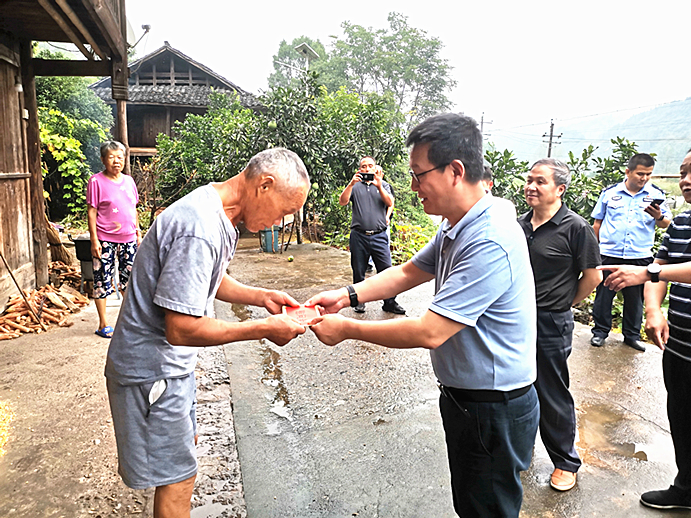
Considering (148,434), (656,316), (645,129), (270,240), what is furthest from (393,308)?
(645,129)

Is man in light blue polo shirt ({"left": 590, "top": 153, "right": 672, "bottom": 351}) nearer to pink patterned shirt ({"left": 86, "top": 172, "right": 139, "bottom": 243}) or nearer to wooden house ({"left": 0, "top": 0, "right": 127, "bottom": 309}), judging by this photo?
pink patterned shirt ({"left": 86, "top": 172, "right": 139, "bottom": 243})

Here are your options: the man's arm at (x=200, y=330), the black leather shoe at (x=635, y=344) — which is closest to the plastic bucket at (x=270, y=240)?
the black leather shoe at (x=635, y=344)

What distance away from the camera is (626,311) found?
518cm

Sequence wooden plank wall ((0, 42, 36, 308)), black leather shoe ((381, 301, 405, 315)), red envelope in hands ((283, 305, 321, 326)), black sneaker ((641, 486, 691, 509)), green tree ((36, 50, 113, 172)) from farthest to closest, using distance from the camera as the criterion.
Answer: green tree ((36, 50, 113, 172))
black leather shoe ((381, 301, 405, 315))
wooden plank wall ((0, 42, 36, 308))
black sneaker ((641, 486, 691, 509))
red envelope in hands ((283, 305, 321, 326))

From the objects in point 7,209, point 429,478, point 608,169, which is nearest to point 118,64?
point 7,209

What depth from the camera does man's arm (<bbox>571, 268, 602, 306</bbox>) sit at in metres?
2.79

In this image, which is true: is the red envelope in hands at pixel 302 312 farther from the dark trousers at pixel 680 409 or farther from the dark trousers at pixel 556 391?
the dark trousers at pixel 680 409

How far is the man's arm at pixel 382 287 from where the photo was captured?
2262mm

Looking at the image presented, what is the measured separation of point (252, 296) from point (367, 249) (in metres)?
3.94

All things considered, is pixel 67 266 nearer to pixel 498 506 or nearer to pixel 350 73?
pixel 498 506

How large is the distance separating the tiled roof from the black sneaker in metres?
18.2

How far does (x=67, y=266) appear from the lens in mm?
7000

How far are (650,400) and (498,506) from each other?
290cm

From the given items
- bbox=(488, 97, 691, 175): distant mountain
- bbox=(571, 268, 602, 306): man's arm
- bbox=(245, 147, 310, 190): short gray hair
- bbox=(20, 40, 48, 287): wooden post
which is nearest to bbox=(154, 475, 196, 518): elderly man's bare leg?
bbox=(245, 147, 310, 190): short gray hair
